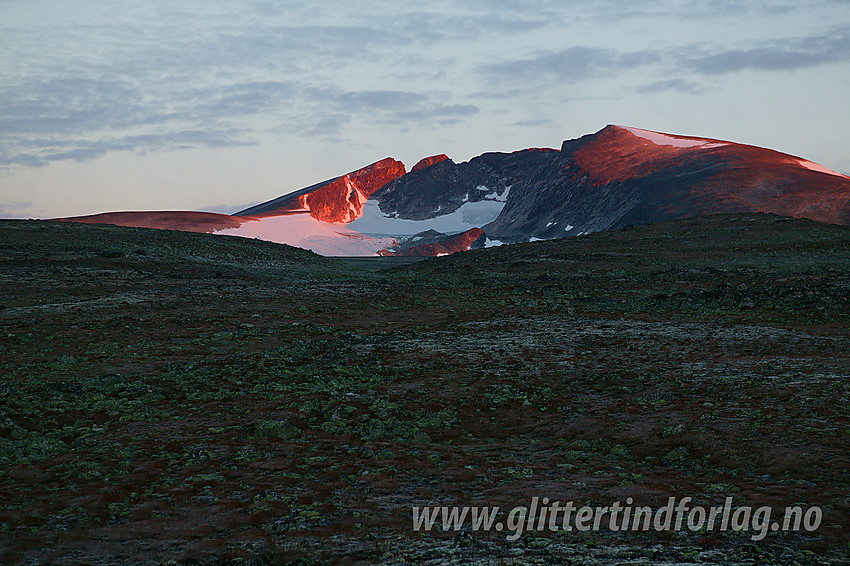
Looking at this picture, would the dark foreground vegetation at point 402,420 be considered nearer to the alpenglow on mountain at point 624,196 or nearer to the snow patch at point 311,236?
the alpenglow on mountain at point 624,196

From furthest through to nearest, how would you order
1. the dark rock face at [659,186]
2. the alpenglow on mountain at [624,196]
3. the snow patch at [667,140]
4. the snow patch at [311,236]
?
1. the snow patch at [311,236]
2. the snow patch at [667,140]
3. the alpenglow on mountain at [624,196]
4. the dark rock face at [659,186]

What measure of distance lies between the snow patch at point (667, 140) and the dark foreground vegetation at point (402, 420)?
462ft

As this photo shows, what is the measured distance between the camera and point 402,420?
43.8ft

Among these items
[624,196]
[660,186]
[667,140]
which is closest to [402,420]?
[660,186]

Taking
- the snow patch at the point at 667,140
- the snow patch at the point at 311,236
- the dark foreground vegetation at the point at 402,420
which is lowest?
the dark foreground vegetation at the point at 402,420

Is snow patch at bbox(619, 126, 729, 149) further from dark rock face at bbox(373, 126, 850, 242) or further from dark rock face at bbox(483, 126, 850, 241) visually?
dark rock face at bbox(483, 126, 850, 241)

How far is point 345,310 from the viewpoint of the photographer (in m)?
28.4

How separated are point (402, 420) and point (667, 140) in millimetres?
173019

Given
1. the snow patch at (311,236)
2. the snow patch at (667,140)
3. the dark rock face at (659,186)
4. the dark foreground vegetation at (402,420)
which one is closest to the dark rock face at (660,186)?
the dark rock face at (659,186)

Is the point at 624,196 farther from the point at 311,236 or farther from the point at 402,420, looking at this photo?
the point at 402,420

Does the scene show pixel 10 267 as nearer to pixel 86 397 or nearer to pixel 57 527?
pixel 86 397

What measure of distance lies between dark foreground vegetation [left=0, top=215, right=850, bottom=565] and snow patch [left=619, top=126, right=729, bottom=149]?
141 m

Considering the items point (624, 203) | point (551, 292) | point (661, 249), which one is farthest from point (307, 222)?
point (551, 292)

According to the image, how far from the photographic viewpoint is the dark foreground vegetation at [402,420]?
7.51 metres
